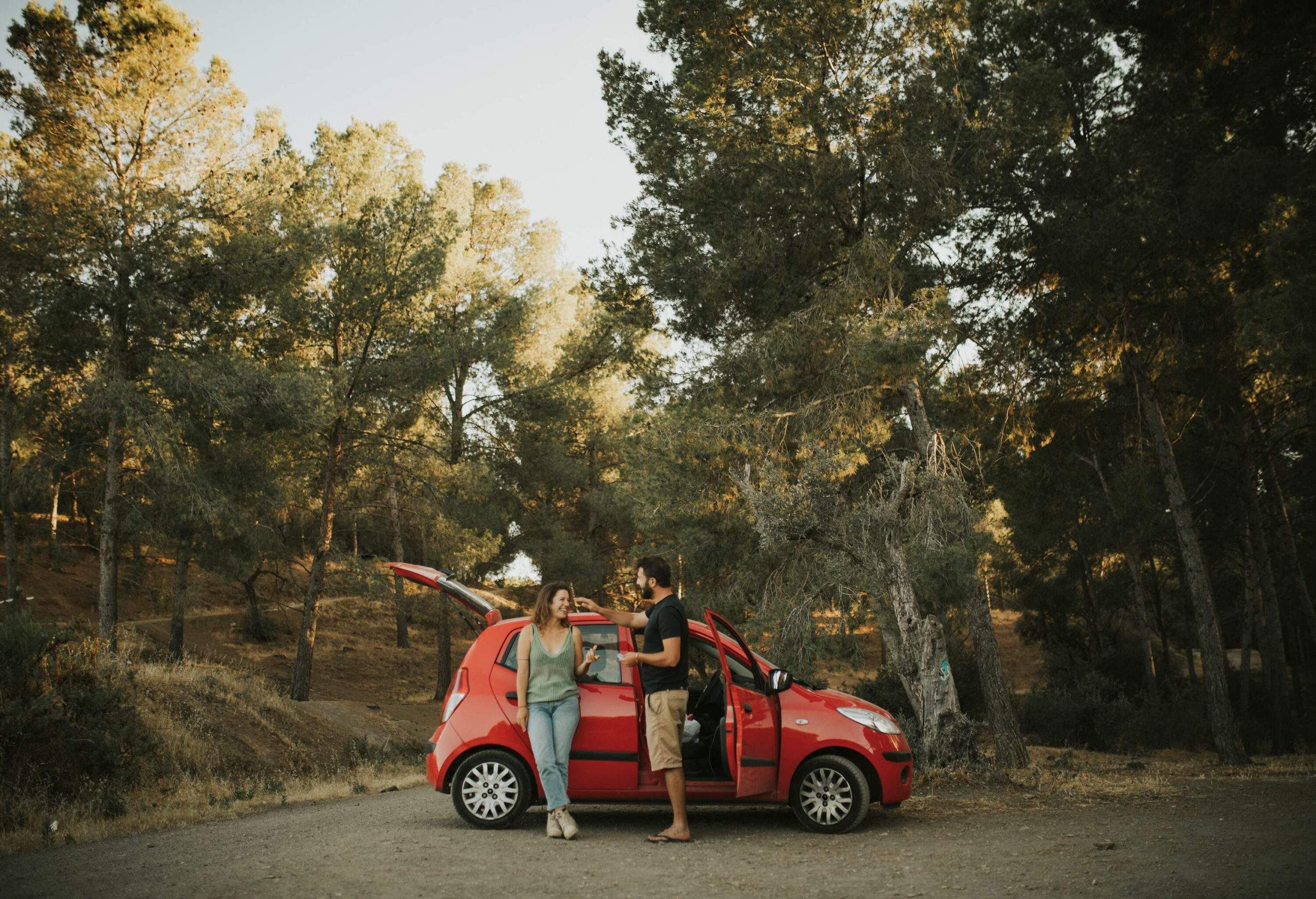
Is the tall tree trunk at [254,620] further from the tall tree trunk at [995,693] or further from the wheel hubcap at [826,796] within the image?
the wheel hubcap at [826,796]

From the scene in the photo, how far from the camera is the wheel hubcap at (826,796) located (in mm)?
7363

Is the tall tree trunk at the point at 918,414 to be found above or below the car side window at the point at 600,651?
above

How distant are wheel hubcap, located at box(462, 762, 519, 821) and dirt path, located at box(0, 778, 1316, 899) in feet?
0.64

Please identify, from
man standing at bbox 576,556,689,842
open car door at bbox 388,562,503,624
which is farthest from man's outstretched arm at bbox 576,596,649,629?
open car door at bbox 388,562,503,624

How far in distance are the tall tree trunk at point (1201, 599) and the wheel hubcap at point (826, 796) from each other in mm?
12682

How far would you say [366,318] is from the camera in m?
22.1

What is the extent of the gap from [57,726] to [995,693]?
472 inches

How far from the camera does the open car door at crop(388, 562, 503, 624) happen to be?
787 centimetres

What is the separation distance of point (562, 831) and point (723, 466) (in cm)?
763

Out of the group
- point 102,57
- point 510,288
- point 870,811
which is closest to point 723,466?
point 870,811

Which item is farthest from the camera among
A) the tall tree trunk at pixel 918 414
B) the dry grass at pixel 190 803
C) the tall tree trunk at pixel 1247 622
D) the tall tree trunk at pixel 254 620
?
the tall tree trunk at pixel 254 620

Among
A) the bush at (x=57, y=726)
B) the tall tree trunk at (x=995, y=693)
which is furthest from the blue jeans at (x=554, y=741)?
the tall tree trunk at (x=995, y=693)

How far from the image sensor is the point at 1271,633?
Result: 2106 centimetres

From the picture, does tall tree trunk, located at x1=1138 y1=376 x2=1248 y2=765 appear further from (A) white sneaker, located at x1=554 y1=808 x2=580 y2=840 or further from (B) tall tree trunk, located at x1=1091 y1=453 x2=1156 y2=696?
(A) white sneaker, located at x1=554 y1=808 x2=580 y2=840
